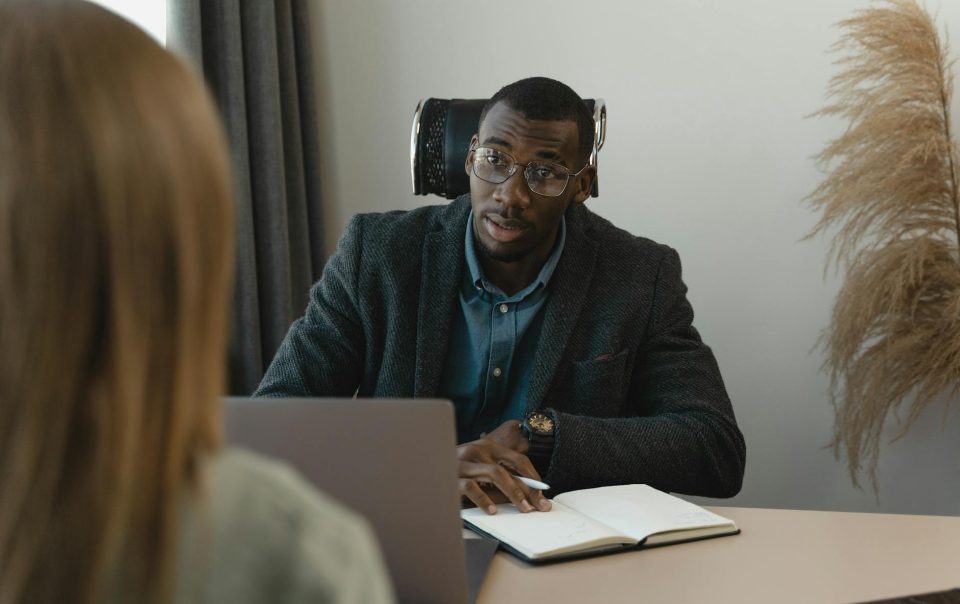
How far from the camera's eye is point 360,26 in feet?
9.23

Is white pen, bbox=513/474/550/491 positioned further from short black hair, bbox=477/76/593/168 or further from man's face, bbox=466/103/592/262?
short black hair, bbox=477/76/593/168

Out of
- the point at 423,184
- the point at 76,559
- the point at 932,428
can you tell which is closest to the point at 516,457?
the point at 423,184

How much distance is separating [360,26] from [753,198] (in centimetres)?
112

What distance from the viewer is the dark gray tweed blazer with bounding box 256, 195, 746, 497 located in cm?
177

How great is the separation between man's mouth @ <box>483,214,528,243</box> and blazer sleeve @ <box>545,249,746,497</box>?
0.91 feet

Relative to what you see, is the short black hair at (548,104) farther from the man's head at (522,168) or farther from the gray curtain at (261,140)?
the gray curtain at (261,140)

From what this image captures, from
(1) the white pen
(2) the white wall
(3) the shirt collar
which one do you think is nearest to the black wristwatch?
(1) the white pen

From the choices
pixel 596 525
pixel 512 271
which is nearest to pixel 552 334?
pixel 512 271

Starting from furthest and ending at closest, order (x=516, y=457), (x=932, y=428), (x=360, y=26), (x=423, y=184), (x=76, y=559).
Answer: (x=360, y=26) → (x=932, y=428) → (x=423, y=184) → (x=516, y=457) → (x=76, y=559)

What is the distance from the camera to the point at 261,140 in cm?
254

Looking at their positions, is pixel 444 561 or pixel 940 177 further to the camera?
pixel 940 177

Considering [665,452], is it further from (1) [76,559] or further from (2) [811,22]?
(2) [811,22]

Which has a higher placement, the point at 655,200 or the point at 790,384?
the point at 655,200

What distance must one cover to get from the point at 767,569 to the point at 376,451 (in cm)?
49
